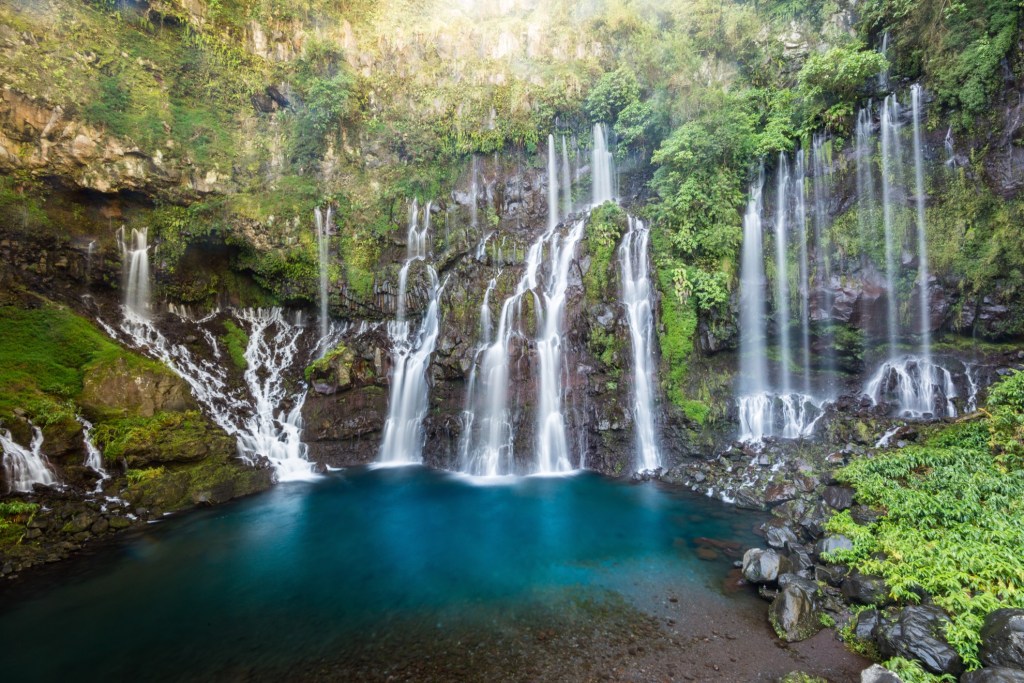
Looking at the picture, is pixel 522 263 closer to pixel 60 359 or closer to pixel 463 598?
pixel 463 598

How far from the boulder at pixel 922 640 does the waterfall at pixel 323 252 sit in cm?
1830

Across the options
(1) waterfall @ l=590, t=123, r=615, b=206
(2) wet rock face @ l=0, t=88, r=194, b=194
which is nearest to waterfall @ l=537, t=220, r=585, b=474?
(1) waterfall @ l=590, t=123, r=615, b=206

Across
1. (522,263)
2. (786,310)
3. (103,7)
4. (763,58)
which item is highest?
(103,7)

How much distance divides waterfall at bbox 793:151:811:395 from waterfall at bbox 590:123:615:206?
7.29 metres

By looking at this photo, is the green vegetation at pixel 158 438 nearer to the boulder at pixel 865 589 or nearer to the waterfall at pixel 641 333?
the waterfall at pixel 641 333

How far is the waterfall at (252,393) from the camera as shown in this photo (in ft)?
47.5

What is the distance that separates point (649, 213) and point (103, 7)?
23.2 m

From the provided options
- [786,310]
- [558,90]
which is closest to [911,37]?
[786,310]

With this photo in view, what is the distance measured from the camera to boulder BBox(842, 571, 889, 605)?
20.2ft

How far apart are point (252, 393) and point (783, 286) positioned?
18976 millimetres

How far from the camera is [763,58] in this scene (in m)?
18.1

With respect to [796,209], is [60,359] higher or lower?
lower

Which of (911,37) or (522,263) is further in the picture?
(522,263)

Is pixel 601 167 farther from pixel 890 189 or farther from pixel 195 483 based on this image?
pixel 195 483
